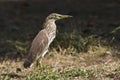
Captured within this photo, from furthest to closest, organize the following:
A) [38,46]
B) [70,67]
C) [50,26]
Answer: [70,67] → [50,26] → [38,46]

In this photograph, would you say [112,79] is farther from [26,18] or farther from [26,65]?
[26,18]

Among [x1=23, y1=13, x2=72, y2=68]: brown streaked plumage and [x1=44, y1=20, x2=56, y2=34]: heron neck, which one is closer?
[x1=23, y1=13, x2=72, y2=68]: brown streaked plumage

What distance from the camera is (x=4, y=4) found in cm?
1736

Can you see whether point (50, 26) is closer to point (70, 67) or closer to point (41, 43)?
point (41, 43)

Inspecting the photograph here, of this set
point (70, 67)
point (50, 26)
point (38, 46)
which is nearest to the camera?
point (38, 46)

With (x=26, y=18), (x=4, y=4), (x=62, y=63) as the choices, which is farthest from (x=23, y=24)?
(x=62, y=63)

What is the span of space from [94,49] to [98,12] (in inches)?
181

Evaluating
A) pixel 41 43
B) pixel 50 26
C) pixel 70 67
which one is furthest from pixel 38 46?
pixel 70 67

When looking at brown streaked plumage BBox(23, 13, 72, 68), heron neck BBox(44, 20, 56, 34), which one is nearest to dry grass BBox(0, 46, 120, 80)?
brown streaked plumage BBox(23, 13, 72, 68)

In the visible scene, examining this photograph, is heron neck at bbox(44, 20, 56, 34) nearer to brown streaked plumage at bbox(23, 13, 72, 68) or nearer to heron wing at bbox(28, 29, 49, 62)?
brown streaked plumage at bbox(23, 13, 72, 68)

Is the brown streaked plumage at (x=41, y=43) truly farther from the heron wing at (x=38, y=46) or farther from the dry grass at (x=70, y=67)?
the dry grass at (x=70, y=67)

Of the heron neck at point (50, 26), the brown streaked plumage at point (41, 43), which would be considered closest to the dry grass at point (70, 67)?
the brown streaked plumage at point (41, 43)

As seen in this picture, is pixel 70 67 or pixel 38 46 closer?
pixel 38 46

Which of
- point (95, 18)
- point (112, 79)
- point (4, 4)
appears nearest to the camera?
point (112, 79)
